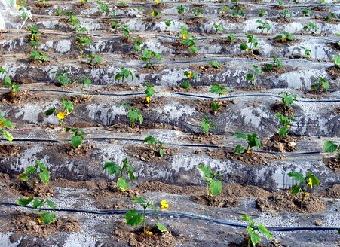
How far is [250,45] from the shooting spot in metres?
7.00

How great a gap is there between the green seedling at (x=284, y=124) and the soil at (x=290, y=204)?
854 mm

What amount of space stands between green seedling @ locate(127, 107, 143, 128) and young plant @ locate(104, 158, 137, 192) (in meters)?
0.66

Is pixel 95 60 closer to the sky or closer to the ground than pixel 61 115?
closer to the sky

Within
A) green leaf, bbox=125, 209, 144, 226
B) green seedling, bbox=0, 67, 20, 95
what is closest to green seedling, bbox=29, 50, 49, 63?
green seedling, bbox=0, 67, 20, 95

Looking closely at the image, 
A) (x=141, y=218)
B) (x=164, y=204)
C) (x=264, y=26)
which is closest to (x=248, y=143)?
(x=164, y=204)

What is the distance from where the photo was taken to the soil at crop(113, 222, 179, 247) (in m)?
3.55

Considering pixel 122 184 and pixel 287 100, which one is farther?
pixel 287 100

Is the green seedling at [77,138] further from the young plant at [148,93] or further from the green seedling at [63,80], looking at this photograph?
the green seedling at [63,80]

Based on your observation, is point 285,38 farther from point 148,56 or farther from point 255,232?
point 255,232

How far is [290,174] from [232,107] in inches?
59.1

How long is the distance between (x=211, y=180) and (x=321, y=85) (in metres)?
2.48

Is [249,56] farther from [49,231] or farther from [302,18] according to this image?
[49,231]

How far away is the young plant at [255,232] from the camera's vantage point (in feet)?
11.2

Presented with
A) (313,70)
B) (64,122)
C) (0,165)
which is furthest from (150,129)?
(313,70)
